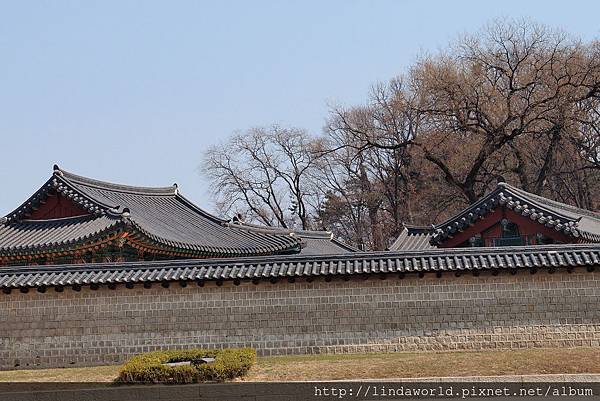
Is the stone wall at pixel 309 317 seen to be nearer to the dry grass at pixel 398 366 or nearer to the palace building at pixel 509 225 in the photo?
the dry grass at pixel 398 366

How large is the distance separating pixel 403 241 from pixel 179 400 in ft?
73.6

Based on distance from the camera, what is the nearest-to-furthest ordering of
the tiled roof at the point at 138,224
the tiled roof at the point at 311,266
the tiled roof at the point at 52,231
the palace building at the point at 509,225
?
the tiled roof at the point at 311,266 < the tiled roof at the point at 52,231 < the tiled roof at the point at 138,224 < the palace building at the point at 509,225

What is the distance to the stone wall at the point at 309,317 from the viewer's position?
63.0 feet

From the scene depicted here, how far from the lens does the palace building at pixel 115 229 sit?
2573 cm

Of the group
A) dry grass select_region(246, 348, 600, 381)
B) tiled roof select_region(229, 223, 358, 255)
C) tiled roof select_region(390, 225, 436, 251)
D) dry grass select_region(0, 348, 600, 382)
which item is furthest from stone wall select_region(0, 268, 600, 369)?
tiled roof select_region(390, 225, 436, 251)

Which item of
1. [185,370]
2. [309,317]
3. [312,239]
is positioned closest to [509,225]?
[309,317]

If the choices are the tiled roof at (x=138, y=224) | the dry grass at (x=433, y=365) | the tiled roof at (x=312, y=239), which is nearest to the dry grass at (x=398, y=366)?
the dry grass at (x=433, y=365)

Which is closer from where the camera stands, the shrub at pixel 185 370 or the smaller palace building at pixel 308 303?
the shrub at pixel 185 370

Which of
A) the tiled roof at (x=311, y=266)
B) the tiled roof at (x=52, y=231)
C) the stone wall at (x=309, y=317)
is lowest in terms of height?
the stone wall at (x=309, y=317)

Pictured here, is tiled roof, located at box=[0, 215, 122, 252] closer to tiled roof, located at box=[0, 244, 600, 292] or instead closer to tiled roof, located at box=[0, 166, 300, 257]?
tiled roof, located at box=[0, 166, 300, 257]

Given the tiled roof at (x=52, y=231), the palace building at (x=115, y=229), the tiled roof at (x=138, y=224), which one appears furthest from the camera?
the tiled roof at (x=138, y=224)

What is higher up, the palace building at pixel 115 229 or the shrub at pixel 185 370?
the palace building at pixel 115 229

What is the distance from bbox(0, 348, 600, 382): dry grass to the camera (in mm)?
16078

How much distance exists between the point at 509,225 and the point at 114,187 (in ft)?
50.7
